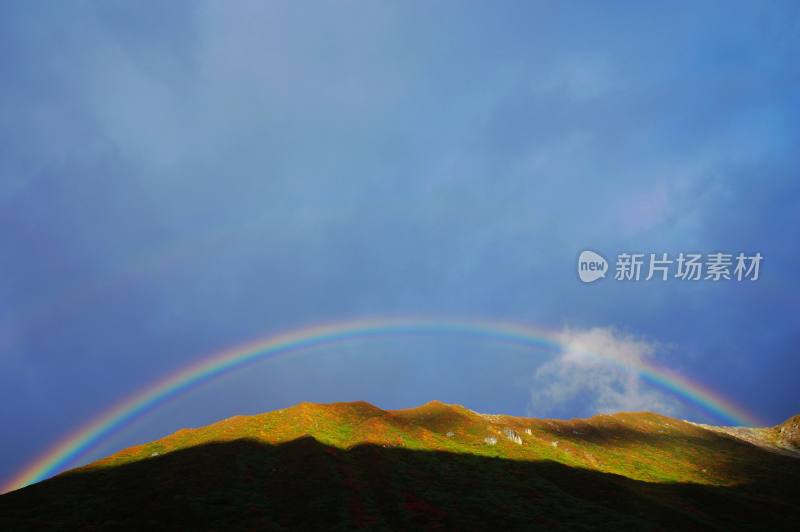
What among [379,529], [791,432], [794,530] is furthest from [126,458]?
[791,432]

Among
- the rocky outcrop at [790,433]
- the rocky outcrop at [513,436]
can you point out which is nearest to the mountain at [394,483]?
the rocky outcrop at [513,436]

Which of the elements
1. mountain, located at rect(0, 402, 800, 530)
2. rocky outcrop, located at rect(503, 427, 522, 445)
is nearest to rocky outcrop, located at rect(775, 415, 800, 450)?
mountain, located at rect(0, 402, 800, 530)

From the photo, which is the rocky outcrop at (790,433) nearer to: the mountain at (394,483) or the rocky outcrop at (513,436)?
the mountain at (394,483)

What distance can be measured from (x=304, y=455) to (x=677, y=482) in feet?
176

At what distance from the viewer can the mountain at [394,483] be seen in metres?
Answer: 33.3

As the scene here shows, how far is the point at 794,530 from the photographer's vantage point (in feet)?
122

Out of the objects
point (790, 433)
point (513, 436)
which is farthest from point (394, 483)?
point (790, 433)

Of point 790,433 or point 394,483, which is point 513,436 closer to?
point 394,483

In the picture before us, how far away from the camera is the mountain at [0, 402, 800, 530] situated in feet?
109

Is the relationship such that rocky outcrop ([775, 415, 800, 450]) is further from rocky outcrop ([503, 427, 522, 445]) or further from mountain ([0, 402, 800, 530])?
rocky outcrop ([503, 427, 522, 445])

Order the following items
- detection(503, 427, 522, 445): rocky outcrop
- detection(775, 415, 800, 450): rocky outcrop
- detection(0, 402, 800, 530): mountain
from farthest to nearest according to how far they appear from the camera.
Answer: detection(775, 415, 800, 450): rocky outcrop < detection(503, 427, 522, 445): rocky outcrop < detection(0, 402, 800, 530): mountain

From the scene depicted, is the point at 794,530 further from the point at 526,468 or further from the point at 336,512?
the point at 336,512

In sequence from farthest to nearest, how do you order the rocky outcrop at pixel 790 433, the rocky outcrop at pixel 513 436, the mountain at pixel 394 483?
the rocky outcrop at pixel 790 433 → the rocky outcrop at pixel 513 436 → the mountain at pixel 394 483

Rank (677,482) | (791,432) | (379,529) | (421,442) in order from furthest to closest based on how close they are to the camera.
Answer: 1. (791,432)
2. (421,442)
3. (677,482)
4. (379,529)
